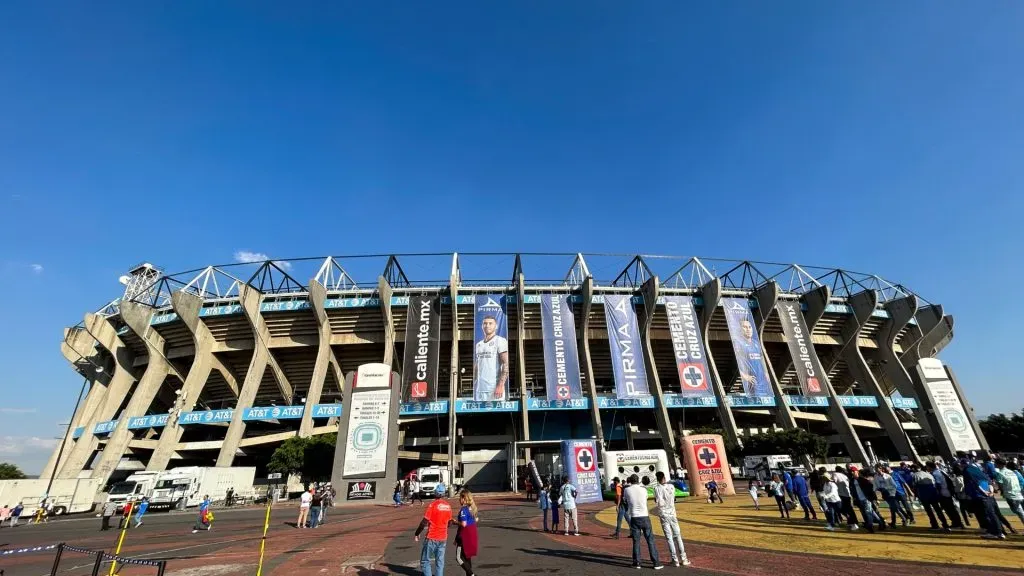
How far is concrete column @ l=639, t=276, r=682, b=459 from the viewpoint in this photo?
46.0 m

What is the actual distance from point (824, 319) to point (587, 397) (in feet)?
108

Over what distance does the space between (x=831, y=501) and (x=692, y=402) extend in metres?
36.0

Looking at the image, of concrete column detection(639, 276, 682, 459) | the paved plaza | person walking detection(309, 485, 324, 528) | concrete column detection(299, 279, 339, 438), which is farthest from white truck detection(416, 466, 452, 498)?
concrete column detection(639, 276, 682, 459)

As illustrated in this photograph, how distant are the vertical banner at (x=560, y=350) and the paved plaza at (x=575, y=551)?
2685 centimetres

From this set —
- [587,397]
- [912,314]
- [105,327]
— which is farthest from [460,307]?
[912,314]

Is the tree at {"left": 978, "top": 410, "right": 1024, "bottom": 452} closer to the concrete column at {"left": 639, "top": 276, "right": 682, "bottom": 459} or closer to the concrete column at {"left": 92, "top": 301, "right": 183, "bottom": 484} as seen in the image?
the concrete column at {"left": 639, "top": 276, "right": 682, "bottom": 459}

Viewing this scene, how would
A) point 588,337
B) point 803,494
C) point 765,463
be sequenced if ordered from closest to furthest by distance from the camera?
point 803,494
point 765,463
point 588,337

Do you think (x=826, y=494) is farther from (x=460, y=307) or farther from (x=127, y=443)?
(x=127, y=443)

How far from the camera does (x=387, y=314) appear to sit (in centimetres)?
4884

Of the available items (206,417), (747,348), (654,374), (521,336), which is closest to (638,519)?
(521,336)

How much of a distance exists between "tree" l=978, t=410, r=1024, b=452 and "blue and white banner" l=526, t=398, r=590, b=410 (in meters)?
58.4

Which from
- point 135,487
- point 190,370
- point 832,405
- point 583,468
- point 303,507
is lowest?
point 303,507

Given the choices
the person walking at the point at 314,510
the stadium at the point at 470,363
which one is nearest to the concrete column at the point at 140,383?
the stadium at the point at 470,363

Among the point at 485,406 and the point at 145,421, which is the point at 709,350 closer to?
the point at 485,406
